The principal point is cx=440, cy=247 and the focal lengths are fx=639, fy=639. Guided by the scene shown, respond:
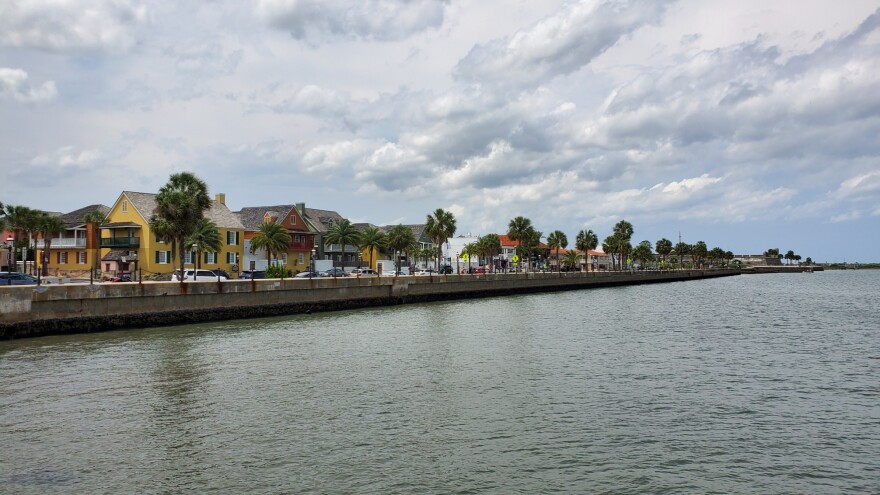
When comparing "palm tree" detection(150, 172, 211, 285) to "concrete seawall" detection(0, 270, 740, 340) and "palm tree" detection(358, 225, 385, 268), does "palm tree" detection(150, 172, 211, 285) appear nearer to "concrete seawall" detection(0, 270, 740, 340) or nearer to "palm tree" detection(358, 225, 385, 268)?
"concrete seawall" detection(0, 270, 740, 340)

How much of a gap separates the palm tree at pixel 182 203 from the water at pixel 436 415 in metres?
24.3

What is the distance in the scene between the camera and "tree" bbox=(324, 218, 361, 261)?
102m

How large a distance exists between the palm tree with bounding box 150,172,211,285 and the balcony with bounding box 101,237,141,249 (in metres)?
17.0

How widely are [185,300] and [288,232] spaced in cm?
5139

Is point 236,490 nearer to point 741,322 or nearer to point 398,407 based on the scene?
point 398,407

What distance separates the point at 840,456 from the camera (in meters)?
15.2

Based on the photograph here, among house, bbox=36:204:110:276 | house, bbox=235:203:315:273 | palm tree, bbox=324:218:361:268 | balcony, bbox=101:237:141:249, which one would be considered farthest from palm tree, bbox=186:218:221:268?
palm tree, bbox=324:218:361:268

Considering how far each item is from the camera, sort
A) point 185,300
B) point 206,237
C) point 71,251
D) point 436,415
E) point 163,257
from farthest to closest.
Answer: point 71,251, point 206,237, point 163,257, point 185,300, point 436,415

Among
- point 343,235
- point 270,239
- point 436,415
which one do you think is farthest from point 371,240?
point 436,415

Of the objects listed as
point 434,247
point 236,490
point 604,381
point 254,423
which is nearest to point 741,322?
point 604,381

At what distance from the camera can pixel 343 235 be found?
102062mm

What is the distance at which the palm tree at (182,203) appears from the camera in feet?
191

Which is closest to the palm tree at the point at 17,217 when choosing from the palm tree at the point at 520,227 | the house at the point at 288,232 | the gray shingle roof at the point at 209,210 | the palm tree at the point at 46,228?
the palm tree at the point at 46,228

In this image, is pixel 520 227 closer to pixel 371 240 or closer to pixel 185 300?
pixel 371 240
